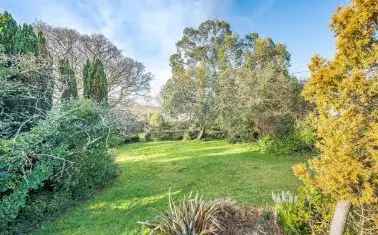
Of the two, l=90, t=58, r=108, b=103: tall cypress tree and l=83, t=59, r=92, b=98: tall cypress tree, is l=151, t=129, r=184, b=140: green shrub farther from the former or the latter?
l=83, t=59, r=92, b=98: tall cypress tree

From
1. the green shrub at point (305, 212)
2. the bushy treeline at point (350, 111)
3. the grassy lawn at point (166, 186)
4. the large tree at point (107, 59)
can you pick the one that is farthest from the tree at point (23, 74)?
the large tree at point (107, 59)

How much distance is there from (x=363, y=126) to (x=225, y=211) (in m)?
2.82

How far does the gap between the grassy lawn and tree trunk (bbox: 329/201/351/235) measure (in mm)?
2091

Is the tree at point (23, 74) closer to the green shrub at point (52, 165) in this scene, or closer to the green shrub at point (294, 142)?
the green shrub at point (52, 165)

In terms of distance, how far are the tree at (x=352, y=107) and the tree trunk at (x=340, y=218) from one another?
2cm

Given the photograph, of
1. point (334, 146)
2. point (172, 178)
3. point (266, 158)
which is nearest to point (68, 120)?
point (172, 178)

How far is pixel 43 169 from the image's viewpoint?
6062 mm

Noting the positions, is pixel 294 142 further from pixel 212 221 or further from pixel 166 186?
pixel 212 221

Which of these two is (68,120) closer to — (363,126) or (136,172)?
(136,172)

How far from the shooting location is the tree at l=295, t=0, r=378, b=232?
3.94m

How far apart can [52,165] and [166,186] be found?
133 inches

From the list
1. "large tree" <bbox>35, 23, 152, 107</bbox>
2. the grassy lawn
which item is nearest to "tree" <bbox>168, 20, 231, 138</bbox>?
"large tree" <bbox>35, 23, 152, 107</bbox>

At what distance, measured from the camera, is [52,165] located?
6.45 m

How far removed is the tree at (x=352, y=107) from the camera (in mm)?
3939
